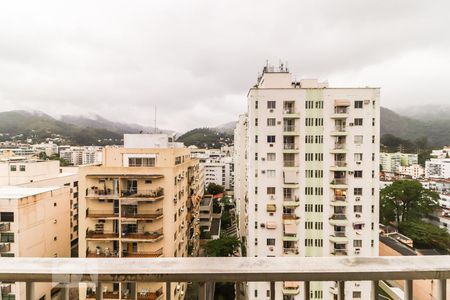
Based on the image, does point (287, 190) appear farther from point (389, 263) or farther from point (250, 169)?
point (389, 263)

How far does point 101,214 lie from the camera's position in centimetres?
1128

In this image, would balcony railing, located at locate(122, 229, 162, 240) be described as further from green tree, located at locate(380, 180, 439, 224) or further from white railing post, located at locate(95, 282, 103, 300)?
green tree, located at locate(380, 180, 439, 224)

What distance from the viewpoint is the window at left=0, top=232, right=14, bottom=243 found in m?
11.5

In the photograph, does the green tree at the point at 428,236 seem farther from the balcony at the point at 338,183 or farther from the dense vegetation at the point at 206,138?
the dense vegetation at the point at 206,138

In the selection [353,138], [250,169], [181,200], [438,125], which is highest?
[438,125]

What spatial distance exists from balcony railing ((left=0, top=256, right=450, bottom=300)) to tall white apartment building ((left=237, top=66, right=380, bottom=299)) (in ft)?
38.8

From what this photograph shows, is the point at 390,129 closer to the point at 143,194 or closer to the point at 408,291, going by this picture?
the point at 143,194

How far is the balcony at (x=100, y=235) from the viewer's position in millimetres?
11039

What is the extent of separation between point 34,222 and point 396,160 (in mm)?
63133

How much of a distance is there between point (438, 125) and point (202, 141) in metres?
67.0

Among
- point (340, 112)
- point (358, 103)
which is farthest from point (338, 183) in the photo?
point (358, 103)

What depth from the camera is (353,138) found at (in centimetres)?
1270

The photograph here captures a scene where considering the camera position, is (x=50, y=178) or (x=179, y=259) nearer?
(x=179, y=259)

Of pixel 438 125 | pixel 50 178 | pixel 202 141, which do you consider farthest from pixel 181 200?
pixel 202 141
